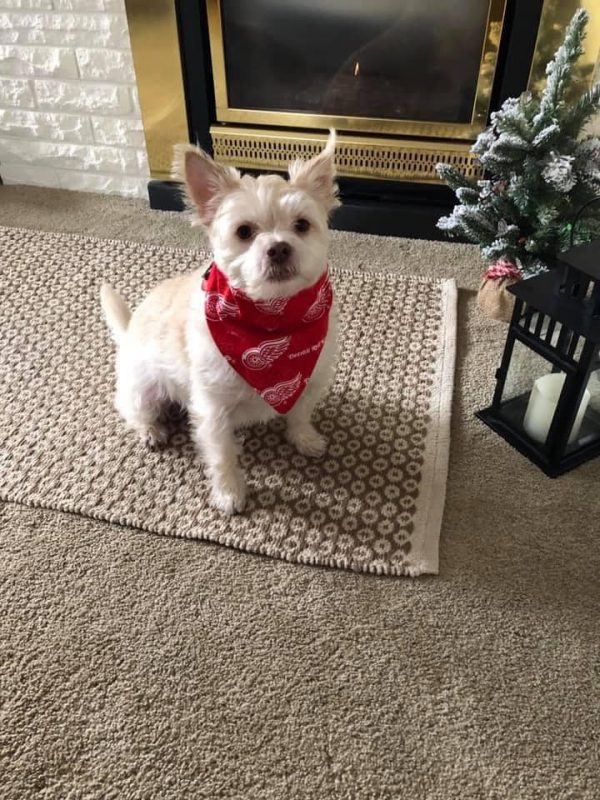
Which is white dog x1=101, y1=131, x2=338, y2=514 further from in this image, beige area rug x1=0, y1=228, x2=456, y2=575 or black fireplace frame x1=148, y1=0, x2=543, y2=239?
black fireplace frame x1=148, y1=0, x2=543, y2=239

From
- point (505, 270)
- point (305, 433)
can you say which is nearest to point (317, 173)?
point (305, 433)

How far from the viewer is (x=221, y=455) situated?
1.30m

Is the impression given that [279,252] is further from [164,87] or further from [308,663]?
[164,87]

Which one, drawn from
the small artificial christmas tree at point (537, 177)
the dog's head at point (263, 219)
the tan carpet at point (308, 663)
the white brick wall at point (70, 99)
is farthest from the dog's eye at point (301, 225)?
the white brick wall at point (70, 99)

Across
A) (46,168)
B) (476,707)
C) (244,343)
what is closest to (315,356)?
(244,343)

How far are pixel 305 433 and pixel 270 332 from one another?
299 mm

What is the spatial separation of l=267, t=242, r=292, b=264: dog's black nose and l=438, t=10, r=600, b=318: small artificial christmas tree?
2.71 feet

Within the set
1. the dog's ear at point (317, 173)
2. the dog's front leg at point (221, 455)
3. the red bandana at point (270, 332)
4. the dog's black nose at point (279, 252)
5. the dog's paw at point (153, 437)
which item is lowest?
the dog's paw at point (153, 437)

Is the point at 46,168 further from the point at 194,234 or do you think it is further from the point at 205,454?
the point at 205,454

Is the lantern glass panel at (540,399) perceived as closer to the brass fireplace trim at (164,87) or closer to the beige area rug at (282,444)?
the beige area rug at (282,444)

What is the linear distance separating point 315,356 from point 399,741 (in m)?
0.69

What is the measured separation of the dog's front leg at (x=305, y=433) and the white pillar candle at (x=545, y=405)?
0.47 meters

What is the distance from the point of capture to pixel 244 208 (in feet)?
3.55

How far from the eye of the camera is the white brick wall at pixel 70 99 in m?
2.14
